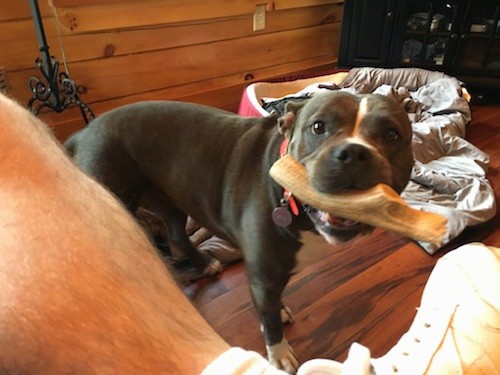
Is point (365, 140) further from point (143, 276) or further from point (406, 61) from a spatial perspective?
point (406, 61)

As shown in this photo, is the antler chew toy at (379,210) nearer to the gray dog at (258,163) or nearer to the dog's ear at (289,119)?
the gray dog at (258,163)

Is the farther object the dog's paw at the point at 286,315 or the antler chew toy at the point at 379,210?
Result: the dog's paw at the point at 286,315

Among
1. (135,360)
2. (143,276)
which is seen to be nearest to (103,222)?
(143,276)

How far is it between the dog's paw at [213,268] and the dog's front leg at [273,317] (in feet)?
1.22

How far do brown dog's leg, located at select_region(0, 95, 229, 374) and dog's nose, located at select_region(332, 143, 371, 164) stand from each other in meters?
0.42

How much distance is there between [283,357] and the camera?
1.24 meters

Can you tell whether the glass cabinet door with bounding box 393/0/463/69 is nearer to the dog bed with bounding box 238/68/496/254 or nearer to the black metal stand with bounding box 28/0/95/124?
the dog bed with bounding box 238/68/496/254

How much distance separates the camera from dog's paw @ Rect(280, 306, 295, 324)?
1353 mm

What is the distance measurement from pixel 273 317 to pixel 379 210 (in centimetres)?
54

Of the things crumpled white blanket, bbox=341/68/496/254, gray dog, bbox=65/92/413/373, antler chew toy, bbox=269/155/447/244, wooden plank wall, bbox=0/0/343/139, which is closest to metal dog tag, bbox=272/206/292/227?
gray dog, bbox=65/92/413/373

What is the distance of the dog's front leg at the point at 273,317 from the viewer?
1161 millimetres

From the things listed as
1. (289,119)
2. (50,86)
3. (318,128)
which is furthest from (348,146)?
(50,86)

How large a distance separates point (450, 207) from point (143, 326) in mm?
1598

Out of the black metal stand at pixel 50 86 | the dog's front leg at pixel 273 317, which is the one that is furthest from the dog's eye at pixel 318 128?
the black metal stand at pixel 50 86
